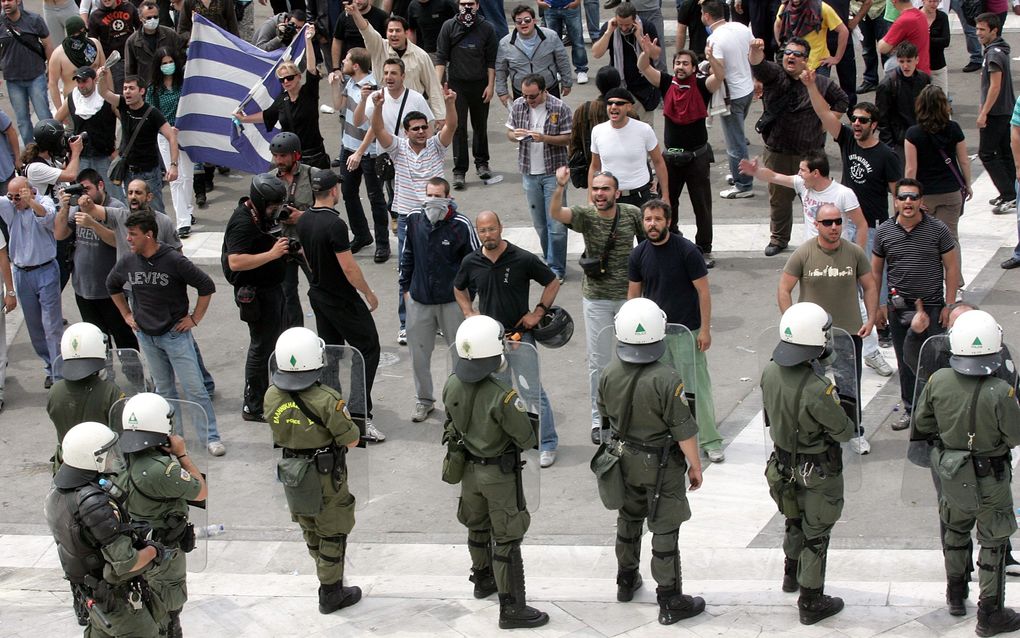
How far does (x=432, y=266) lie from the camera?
9781 millimetres

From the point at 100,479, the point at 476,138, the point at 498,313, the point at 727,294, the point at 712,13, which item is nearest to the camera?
the point at 100,479

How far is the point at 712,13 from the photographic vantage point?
535 inches

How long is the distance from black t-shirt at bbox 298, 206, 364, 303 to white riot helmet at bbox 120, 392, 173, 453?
2.77 m

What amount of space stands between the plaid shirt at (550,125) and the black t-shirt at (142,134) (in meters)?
3.46

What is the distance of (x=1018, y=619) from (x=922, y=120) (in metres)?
4.84

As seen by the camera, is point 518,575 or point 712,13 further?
point 712,13

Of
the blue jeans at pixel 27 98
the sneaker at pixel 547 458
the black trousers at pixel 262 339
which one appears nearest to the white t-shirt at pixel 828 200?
the sneaker at pixel 547 458

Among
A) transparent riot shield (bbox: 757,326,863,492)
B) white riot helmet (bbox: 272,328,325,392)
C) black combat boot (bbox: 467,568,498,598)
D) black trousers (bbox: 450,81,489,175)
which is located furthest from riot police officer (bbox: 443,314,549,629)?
black trousers (bbox: 450,81,489,175)

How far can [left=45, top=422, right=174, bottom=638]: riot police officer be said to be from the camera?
6508mm

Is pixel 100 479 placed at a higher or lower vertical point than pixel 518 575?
higher

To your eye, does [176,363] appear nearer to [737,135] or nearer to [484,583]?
[484,583]

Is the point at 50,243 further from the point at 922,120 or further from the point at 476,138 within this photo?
the point at 922,120

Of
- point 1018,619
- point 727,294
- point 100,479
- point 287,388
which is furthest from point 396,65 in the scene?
point 1018,619

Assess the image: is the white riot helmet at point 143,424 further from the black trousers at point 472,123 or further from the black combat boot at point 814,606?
the black trousers at point 472,123
